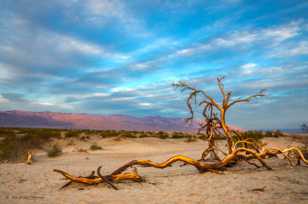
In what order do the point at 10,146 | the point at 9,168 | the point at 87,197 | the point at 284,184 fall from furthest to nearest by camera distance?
the point at 10,146
the point at 9,168
the point at 284,184
the point at 87,197

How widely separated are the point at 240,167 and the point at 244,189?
3.21 metres

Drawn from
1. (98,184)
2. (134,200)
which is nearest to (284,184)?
(134,200)

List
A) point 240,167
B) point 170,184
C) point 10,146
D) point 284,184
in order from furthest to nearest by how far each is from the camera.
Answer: point 10,146 → point 240,167 → point 170,184 → point 284,184

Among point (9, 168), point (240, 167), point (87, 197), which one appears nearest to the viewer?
point (87, 197)

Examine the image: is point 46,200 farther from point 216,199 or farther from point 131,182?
point 216,199

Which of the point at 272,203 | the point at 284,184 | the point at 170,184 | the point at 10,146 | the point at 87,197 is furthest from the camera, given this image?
the point at 10,146

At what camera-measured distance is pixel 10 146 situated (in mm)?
15078

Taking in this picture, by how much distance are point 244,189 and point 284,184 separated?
Result: 1064 millimetres

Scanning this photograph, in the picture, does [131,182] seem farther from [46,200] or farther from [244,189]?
[244,189]

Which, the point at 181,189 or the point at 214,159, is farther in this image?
the point at 214,159

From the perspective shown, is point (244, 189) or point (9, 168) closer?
point (244, 189)

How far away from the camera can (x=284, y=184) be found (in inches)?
266

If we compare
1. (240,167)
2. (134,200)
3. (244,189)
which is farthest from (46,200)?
(240,167)

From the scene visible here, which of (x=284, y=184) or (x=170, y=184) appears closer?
(x=284, y=184)
